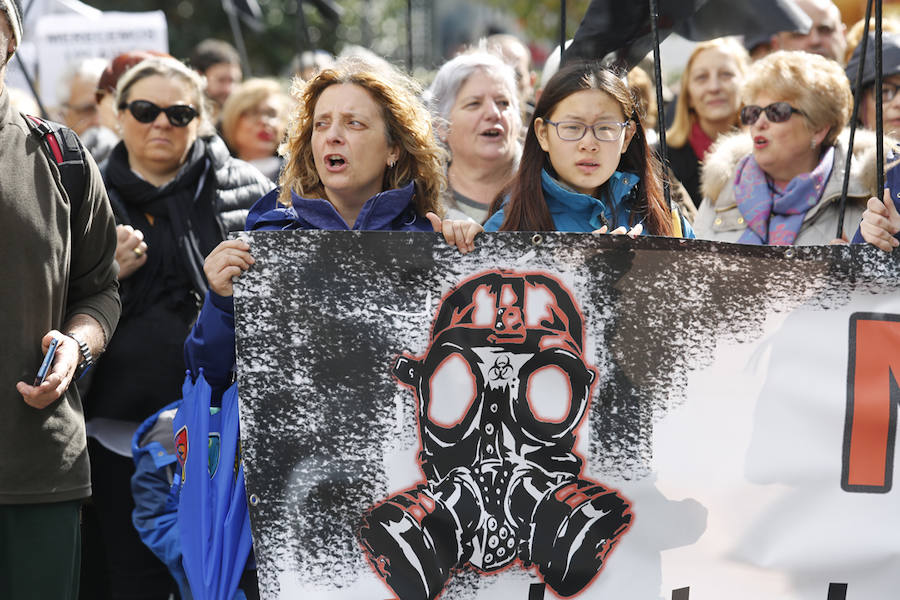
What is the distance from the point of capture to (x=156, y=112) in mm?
3943

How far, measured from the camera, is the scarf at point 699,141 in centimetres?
528

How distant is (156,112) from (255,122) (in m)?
2.04

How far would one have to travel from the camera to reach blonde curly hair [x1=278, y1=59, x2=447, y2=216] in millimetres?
3146

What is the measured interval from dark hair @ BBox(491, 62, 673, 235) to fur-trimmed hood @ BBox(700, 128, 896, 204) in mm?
881

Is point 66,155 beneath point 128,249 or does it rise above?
above

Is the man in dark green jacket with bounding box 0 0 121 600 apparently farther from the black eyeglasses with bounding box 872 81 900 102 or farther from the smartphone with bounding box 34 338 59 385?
the black eyeglasses with bounding box 872 81 900 102

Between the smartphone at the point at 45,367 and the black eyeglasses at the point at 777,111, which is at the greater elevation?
the black eyeglasses at the point at 777,111

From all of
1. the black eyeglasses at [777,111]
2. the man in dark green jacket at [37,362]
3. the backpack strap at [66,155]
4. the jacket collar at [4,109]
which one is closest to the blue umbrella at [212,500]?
the man in dark green jacket at [37,362]

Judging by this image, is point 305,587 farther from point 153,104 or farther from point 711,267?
point 153,104

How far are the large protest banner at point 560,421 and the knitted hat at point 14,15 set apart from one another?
743 millimetres

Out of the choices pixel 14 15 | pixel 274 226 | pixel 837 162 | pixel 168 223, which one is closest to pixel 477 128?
pixel 168 223

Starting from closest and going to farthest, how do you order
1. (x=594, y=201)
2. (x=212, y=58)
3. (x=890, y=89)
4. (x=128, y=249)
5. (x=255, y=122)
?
(x=594, y=201) < (x=128, y=249) < (x=890, y=89) < (x=255, y=122) < (x=212, y=58)

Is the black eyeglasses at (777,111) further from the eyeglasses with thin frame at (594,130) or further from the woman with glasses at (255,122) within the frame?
the woman with glasses at (255,122)

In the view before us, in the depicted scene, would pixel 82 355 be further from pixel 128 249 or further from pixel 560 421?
pixel 560 421
